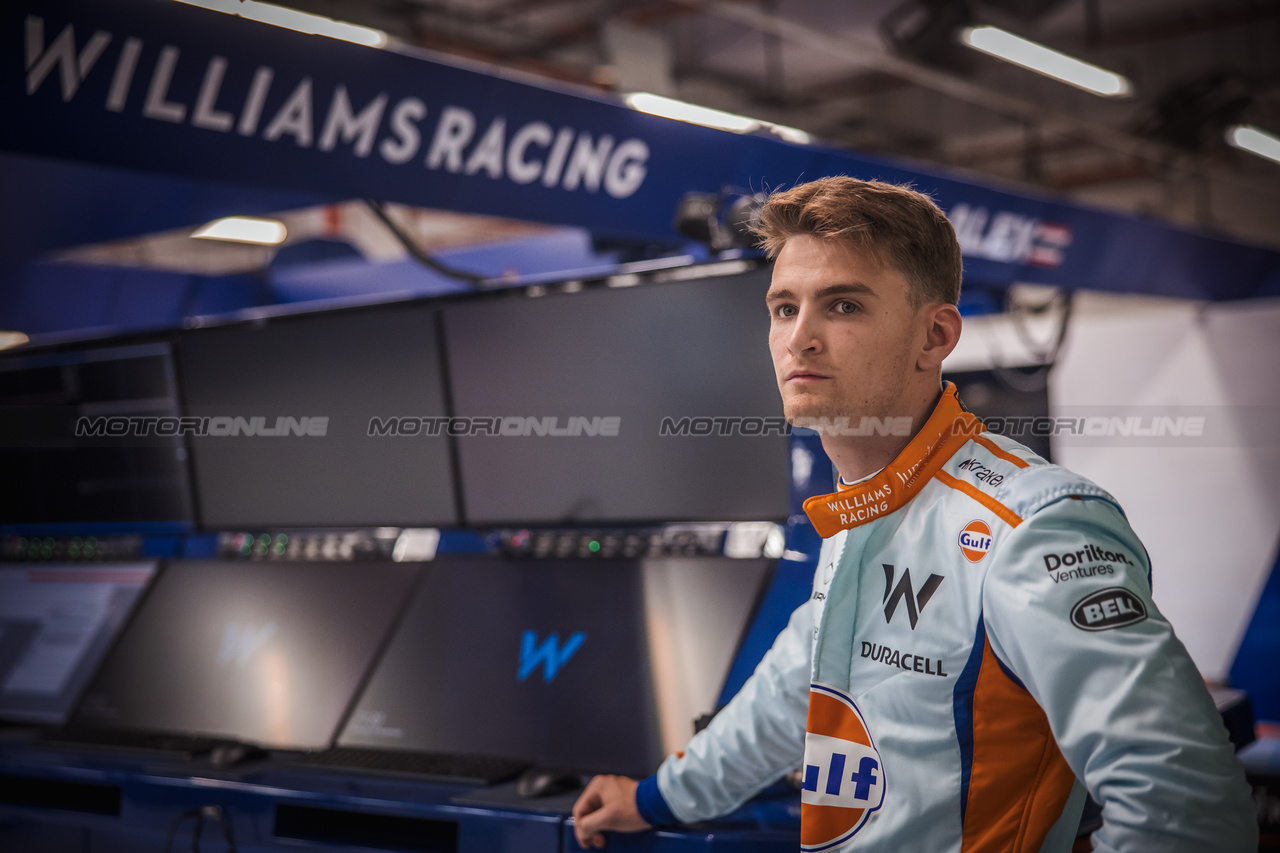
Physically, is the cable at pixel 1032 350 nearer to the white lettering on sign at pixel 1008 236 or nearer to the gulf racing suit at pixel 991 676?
the white lettering on sign at pixel 1008 236

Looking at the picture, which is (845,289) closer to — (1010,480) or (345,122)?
(1010,480)

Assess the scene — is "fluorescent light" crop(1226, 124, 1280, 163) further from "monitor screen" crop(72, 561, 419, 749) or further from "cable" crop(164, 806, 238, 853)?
"cable" crop(164, 806, 238, 853)

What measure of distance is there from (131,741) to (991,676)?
1.90 metres

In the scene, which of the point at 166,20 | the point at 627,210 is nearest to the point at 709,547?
the point at 627,210

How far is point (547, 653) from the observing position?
2180 mm

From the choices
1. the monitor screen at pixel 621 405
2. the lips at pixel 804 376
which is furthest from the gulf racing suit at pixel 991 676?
the monitor screen at pixel 621 405

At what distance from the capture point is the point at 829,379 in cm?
134

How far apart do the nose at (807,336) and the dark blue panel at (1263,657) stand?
164 inches

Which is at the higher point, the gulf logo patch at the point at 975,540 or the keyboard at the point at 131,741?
the gulf logo patch at the point at 975,540

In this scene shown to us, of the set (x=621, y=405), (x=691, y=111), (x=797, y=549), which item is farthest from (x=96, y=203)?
(x=691, y=111)

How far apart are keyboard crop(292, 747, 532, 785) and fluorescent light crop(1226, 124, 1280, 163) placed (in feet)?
21.5

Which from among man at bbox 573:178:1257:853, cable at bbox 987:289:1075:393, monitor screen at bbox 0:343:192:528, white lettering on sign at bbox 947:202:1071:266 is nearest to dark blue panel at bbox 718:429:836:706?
man at bbox 573:178:1257:853

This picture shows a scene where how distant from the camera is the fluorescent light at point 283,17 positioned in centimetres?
193

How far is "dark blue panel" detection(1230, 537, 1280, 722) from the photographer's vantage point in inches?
179
